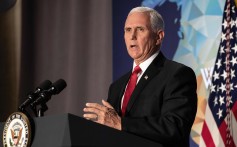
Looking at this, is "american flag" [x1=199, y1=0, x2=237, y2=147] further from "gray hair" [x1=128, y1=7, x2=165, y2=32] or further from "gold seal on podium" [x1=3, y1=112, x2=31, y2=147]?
"gold seal on podium" [x1=3, y1=112, x2=31, y2=147]

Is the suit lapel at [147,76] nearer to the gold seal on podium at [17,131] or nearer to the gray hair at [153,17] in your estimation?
the gray hair at [153,17]

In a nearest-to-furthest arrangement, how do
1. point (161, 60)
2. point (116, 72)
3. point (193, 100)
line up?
point (193, 100), point (161, 60), point (116, 72)

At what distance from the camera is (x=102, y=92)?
5.14 metres

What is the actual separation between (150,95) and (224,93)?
1477mm

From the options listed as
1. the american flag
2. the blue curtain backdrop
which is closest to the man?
the american flag

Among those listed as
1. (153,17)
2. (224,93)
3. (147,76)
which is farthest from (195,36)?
(147,76)

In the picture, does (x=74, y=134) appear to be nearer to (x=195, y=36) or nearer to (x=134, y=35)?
(x=134, y=35)

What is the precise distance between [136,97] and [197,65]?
5.87 feet

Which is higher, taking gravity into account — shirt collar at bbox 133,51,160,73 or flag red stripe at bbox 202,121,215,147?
shirt collar at bbox 133,51,160,73

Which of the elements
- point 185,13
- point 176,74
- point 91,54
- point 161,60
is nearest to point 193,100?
point 176,74

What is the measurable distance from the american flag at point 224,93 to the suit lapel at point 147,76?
48.6 inches

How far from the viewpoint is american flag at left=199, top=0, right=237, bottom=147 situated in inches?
145

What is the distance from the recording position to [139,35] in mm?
2643

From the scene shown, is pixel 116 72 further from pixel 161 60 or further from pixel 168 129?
pixel 168 129
